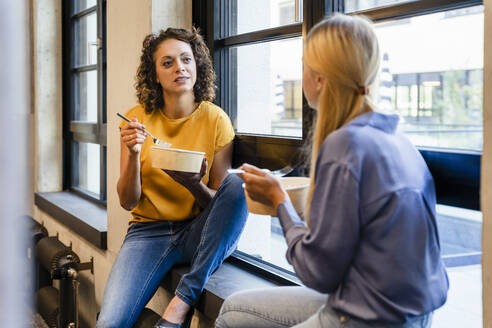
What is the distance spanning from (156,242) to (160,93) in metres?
0.61

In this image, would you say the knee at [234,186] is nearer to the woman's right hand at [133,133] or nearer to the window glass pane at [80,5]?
the woman's right hand at [133,133]

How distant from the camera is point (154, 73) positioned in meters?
2.16

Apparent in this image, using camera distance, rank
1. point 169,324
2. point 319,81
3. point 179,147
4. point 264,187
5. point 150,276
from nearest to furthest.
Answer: point 319,81
point 264,187
point 169,324
point 150,276
point 179,147

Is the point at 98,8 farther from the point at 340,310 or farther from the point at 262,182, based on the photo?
the point at 340,310

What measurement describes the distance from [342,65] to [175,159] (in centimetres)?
76

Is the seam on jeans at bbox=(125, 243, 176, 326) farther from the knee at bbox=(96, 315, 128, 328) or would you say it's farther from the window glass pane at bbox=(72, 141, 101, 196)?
the window glass pane at bbox=(72, 141, 101, 196)

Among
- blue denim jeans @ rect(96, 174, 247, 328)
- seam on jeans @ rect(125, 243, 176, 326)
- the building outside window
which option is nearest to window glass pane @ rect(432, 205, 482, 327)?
blue denim jeans @ rect(96, 174, 247, 328)

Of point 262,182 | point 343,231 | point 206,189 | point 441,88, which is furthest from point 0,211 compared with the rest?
point 206,189

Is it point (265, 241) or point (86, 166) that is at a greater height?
point (86, 166)

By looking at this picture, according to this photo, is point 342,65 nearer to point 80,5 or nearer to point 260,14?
→ point 260,14

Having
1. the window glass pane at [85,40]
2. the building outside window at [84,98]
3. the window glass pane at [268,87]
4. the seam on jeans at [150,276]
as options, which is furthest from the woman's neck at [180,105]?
the window glass pane at [85,40]

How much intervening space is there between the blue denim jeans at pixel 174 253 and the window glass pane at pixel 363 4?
665 mm

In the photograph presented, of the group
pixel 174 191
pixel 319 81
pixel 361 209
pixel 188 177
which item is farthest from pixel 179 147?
pixel 361 209

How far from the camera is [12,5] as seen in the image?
0.22 meters
